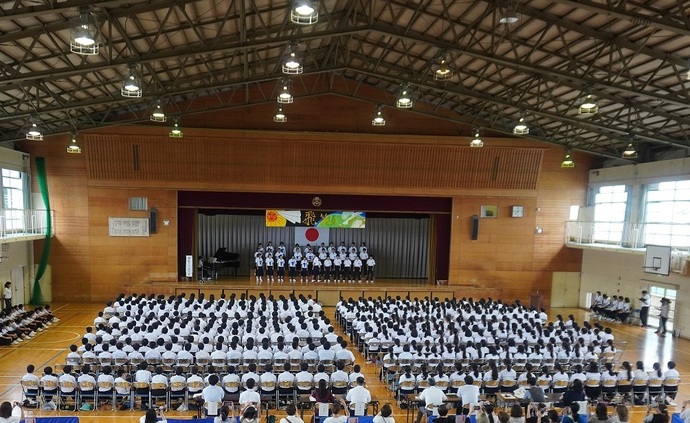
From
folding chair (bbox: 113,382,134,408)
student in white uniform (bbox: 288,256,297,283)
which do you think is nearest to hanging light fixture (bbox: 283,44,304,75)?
folding chair (bbox: 113,382,134,408)

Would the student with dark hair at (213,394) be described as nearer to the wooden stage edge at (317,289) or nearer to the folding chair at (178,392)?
the folding chair at (178,392)

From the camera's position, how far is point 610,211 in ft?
86.2

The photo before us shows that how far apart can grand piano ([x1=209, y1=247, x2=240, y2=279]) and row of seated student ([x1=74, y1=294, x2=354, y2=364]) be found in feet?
24.0

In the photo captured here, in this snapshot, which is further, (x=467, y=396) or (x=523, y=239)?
(x=523, y=239)

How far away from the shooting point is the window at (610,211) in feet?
82.7

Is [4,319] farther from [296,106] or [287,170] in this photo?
[296,106]

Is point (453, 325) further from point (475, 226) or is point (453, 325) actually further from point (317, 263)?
point (317, 263)

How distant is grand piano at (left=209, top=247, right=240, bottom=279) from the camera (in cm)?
2723

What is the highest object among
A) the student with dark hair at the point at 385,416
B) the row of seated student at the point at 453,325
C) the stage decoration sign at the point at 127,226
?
the stage decoration sign at the point at 127,226

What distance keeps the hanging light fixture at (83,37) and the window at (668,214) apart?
2305 centimetres

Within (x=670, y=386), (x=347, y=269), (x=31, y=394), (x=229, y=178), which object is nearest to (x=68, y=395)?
(x=31, y=394)

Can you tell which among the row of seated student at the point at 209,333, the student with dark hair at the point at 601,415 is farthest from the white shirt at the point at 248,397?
the student with dark hair at the point at 601,415

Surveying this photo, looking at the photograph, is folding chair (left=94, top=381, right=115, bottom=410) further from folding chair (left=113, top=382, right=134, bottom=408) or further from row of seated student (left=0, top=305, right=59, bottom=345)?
row of seated student (left=0, top=305, right=59, bottom=345)

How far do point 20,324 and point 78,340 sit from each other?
8.55 feet
